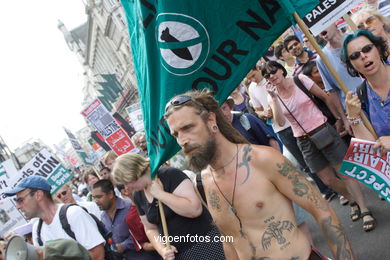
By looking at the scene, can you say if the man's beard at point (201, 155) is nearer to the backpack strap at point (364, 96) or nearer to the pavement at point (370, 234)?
the backpack strap at point (364, 96)

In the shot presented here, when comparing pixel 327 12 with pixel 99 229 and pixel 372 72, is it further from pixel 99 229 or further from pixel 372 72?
pixel 99 229

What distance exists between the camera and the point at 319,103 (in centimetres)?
463

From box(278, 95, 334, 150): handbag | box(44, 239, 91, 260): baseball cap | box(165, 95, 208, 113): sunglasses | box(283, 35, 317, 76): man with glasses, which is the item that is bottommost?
box(278, 95, 334, 150): handbag

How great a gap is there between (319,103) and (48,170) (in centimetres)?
562

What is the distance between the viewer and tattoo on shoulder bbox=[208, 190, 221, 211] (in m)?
2.41

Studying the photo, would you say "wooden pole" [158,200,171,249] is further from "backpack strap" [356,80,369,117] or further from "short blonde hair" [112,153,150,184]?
"backpack strap" [356,80,369,117]

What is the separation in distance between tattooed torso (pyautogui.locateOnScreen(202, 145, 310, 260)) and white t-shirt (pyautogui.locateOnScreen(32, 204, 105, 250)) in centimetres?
178

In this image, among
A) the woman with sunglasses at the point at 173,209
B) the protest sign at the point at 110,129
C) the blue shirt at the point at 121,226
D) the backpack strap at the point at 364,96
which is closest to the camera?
the backpack strap at the point at 364,96

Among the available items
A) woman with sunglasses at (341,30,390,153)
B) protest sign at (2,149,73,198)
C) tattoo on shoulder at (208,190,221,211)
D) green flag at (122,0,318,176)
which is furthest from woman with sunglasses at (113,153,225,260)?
protest sign at (2,149,73,198)

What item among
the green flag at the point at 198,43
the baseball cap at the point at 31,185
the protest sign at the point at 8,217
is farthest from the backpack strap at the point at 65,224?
the protest sign at the point at 8,217

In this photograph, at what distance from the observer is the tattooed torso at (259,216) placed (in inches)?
84.7

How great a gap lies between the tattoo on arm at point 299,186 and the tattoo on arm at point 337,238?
3.9 inches

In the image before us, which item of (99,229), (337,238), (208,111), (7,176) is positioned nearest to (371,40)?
(208,111)

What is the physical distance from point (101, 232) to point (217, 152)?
201 cm
